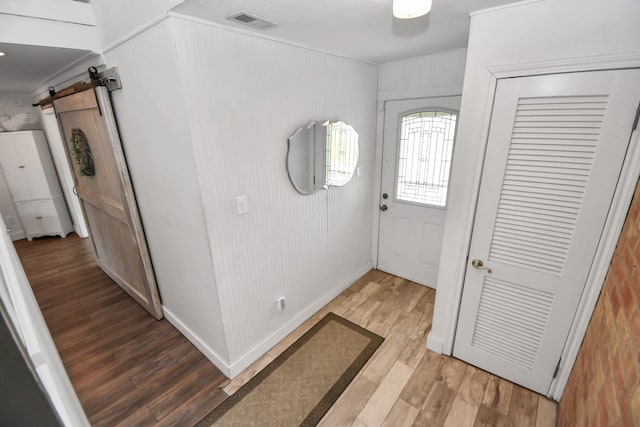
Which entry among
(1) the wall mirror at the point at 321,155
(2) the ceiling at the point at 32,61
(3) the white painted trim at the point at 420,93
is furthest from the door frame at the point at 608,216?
(2) the ceiling at the point at 32,61

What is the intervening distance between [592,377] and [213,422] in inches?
80.9

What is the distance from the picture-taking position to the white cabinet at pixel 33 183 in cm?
411

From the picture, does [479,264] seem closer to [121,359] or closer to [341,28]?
[341,28]

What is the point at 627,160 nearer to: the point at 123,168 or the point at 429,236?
the point at 429,236

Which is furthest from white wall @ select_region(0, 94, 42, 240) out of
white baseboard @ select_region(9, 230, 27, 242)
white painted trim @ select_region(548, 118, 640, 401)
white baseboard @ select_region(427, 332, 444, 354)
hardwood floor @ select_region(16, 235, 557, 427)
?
white painted trim @ select_region(548, 118, 640, 401)

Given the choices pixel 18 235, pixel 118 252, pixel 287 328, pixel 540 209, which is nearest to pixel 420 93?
pixel 540 209

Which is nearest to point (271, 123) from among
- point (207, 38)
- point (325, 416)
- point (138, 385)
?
point (207, 38)

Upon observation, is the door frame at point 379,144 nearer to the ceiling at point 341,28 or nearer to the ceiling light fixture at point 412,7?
the ceiling at point 341,28

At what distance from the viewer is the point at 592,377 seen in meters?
1.31

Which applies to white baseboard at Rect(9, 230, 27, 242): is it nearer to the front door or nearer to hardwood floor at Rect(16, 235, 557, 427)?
hardwood floor at Rect(16, 235, 557, 427)

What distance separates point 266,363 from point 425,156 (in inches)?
92.7

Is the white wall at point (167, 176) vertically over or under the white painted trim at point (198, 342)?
over

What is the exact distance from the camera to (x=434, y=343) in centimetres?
224

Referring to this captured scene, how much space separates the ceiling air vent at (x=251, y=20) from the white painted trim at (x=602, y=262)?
1966 millimetres
